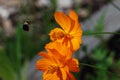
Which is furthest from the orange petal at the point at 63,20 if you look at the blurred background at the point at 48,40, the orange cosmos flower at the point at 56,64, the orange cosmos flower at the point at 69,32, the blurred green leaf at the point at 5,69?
the blurred green leaf at the point at 5,69

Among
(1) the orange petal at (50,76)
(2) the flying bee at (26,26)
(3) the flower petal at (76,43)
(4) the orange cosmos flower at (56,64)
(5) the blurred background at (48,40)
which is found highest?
(2) the flying bee at (26,26)

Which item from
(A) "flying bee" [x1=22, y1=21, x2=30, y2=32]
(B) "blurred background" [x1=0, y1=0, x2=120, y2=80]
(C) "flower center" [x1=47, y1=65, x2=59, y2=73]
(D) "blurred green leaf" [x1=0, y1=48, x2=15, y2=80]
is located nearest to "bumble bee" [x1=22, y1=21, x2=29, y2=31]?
(A) "flying bee" [x1=22, y1=21, x2=30, y2=32]

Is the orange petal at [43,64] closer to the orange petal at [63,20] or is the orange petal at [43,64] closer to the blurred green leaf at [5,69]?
the orange petal at [63,20]

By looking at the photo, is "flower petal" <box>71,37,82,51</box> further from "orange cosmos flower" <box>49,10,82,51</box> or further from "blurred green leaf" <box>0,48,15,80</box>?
"blurred green leaf" <box>0,48,15,80</box>

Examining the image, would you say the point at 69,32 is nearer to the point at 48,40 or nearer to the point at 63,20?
the point at 63,20

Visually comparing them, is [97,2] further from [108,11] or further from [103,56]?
[103,56]

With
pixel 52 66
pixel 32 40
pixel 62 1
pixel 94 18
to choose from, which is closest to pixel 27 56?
pixel 32 40
